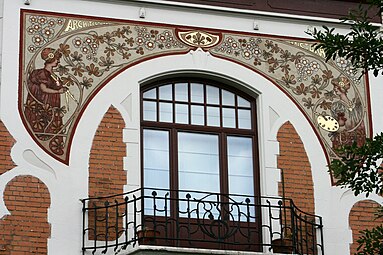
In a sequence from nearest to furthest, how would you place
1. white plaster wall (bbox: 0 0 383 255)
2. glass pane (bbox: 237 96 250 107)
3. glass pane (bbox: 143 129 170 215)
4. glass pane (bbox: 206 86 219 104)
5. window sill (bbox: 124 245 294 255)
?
window sill (bbox: 124 245 294 255), white plaster wall (bbox: 0 0 383 255), glass pane (bbox: 143 129 170 215), glass pane (bbox: 206 86 219 104), glass pane (bbox: 237 96 250 107)

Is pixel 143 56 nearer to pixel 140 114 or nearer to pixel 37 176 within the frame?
pixel 140 114

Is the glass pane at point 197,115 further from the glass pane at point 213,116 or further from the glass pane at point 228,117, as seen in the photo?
the glass pane at point 228,117

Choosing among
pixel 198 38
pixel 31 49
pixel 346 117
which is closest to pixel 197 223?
pixel 198 38

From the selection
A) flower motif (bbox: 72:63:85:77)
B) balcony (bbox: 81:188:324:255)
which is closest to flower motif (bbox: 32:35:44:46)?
flower motif (bbox: 72:63:85:77)

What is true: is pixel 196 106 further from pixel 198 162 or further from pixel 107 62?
pixel 107 62

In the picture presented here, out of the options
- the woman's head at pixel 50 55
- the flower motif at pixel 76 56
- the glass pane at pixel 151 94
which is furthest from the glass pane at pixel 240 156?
the woman's head at pixel 50 55

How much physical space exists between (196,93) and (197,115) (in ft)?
1.35

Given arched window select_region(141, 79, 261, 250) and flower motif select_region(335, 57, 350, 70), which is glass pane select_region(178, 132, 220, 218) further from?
flower motif select_region(335, 57, 350, 70)

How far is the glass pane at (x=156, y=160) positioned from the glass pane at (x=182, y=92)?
0.70 metres

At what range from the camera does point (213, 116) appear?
20.2m

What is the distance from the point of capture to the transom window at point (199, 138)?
19.6 m

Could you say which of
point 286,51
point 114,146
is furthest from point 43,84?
point 286,51

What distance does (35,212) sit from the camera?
18.5m

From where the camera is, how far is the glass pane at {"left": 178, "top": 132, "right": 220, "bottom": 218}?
19641mm
